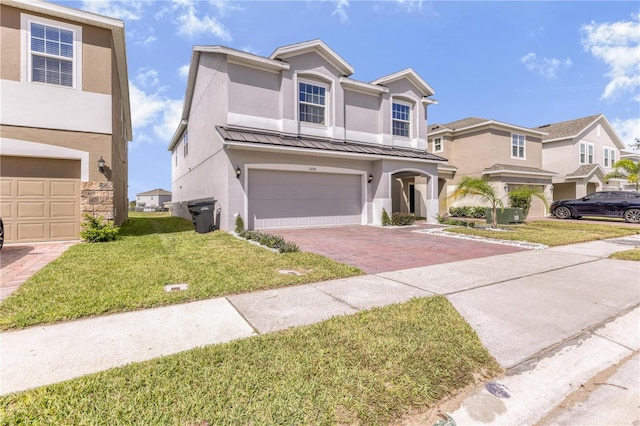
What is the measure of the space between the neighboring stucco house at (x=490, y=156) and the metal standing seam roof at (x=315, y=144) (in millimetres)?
6993

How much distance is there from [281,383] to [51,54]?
11950mm

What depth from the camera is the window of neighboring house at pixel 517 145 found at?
23.4 metres

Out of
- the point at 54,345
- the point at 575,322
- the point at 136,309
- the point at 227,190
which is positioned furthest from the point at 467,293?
the point at 227,190

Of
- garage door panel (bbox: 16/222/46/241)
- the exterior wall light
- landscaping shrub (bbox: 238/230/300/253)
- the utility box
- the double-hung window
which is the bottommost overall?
landscaping shrub (bbox: 238/230/300/253)

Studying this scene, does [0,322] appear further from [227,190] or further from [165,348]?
[227,190]

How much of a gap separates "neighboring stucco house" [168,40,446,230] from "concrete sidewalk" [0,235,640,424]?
7922 mm

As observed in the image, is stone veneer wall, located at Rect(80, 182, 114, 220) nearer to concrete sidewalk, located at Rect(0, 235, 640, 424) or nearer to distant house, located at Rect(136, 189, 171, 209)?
concrete sidewalk, located at Rect(0, 235, 640, 424)

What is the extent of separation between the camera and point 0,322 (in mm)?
3428

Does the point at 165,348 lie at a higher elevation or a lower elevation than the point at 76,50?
lower

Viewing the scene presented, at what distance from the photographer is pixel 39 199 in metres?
9.01

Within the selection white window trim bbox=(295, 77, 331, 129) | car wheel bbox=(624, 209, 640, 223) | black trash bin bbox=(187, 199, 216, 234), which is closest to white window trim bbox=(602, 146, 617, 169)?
car wheel bbox=(624, 209, 640, 223)

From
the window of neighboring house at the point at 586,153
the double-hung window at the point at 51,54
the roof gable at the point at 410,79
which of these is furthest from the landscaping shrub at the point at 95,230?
the window of neighboring house at the point at 586,153

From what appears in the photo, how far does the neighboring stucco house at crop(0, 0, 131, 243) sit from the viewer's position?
8562mm

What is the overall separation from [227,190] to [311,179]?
406cm
